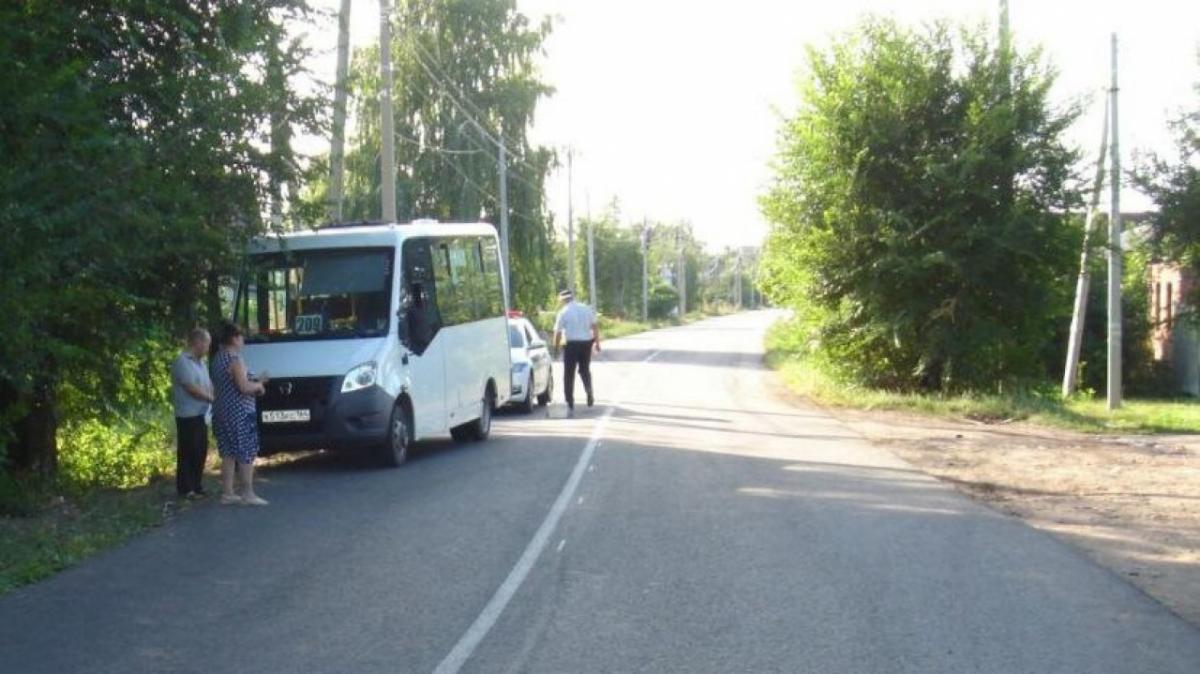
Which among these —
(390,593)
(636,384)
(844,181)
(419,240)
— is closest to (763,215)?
(844,181)

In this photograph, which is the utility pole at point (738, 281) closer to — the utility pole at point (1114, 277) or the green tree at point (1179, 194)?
the utility pole at point (1114, 277)

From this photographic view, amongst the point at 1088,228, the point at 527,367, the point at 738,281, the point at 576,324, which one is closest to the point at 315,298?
the point at 576,324

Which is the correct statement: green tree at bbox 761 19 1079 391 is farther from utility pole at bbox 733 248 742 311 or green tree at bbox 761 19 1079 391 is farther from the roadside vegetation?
utility pole at bbox 733 248 742 311

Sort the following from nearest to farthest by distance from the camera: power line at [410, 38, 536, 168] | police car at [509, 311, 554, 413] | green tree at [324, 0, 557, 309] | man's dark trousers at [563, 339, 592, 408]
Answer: man's dark trousers at [563, 339, 592, 408] < police car at [509, 311, 554, 413] < green tree at [324, 0, 557, 309] < power line at [410, 38, 536, 168]

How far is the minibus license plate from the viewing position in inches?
532

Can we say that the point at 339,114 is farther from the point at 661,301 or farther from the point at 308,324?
the point at 661,301

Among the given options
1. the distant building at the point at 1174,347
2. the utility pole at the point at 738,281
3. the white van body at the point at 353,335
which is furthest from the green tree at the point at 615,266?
the white van body at the point at 353,335

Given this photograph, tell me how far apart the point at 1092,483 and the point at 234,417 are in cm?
838

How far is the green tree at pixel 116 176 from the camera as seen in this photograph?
29.5 ft

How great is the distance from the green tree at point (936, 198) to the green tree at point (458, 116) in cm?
1913

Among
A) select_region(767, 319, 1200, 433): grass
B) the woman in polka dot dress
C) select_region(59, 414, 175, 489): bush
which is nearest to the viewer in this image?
the woman in polka dot dress

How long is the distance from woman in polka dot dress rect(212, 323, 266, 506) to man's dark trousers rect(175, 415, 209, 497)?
6.5 inches

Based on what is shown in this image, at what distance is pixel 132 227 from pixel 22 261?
1567 millimetres

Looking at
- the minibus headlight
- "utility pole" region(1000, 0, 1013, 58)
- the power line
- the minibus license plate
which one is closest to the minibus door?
the minibus headlight
